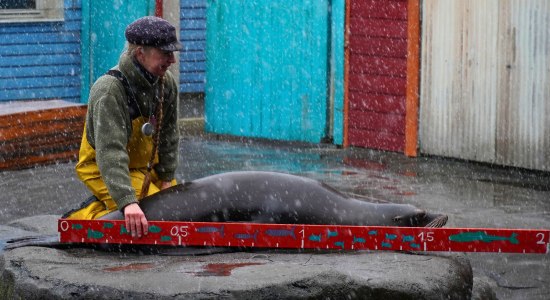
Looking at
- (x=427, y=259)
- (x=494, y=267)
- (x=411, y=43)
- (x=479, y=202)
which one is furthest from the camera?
(x=411, y=43)

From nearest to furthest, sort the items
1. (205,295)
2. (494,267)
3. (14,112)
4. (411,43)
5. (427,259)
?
(205,295) → (427,259) → (494,267) → (14,112) → (411,43)

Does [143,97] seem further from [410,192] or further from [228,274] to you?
[410,192]

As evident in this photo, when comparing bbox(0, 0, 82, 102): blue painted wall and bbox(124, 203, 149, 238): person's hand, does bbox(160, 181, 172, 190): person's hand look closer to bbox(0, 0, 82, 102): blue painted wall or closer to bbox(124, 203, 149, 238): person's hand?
bbox(124, 203, 149, 238): person's hand

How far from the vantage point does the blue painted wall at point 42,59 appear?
549 inches

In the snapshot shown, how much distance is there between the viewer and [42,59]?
14.2 meters

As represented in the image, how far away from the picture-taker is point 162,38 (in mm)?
5320

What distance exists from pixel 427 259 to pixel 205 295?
1.14 metres

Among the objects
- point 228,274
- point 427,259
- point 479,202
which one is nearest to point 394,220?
point 427,259

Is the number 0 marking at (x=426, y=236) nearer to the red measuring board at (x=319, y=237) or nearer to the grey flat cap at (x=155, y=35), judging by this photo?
the red measuring board at (x=319, y=237)

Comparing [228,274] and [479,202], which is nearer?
[228,274]

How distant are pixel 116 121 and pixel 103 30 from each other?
881 centimetres

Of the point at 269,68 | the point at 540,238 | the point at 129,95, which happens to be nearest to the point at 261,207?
the point at 129,95

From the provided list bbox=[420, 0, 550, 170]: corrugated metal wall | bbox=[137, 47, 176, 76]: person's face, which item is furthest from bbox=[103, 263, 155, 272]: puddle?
bbox=[420, 0, 550, 170]: corrugated metal wall

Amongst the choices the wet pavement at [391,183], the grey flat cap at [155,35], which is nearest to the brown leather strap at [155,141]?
the grey flat cap at [155,35]
